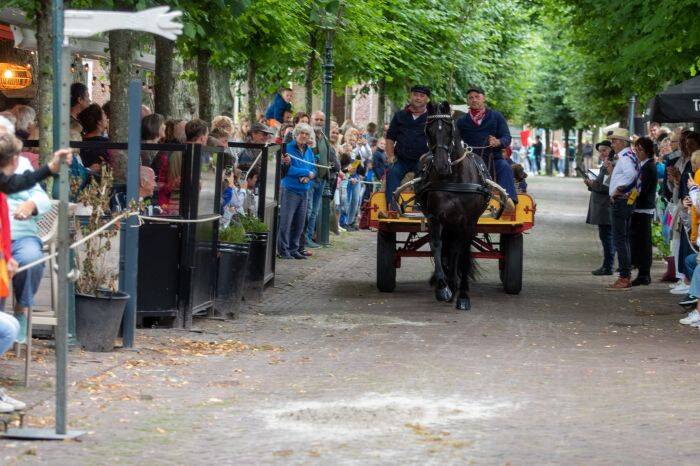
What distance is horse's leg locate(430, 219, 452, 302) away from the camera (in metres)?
15.2

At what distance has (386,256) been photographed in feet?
53.8

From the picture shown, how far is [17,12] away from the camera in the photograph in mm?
16922

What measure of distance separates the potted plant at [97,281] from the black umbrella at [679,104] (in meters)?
7.23

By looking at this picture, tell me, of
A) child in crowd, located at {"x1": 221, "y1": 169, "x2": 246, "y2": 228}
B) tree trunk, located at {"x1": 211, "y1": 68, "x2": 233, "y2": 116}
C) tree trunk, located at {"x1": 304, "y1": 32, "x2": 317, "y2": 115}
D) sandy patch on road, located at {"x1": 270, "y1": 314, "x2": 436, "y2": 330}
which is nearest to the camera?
sandy patch on road, located at {"x1": 270, "y1": 314, "x2": 436, "y2": 330}

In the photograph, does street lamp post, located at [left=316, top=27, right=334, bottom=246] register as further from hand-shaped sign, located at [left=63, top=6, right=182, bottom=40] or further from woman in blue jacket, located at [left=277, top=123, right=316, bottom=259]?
hand-shaped sign, located at [left=63, top=6, right=182, bottom=40]

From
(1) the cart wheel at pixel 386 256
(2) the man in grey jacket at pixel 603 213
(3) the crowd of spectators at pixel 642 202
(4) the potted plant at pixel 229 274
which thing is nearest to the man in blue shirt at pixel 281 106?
(2) the man in grey jacket at pixel 603 213

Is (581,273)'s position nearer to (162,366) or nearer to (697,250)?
(697,250)

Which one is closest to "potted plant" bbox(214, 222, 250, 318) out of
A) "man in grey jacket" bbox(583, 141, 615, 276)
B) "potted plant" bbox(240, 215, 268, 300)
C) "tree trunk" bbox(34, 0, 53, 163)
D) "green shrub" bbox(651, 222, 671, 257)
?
"potted plant" bbox(240, 215, 268, 300)

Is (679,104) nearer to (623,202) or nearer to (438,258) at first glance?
(623,202)

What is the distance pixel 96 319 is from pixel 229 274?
2913mm

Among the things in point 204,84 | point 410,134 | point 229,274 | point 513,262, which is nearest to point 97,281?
point 229,274

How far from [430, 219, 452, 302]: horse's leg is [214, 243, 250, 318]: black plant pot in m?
2.51

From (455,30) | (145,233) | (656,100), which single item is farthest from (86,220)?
(455,30)

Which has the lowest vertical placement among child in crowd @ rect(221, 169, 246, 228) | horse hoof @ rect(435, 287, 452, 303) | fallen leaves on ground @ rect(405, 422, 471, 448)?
fallen leaves on ground @ rect(405, 422, 471, 448)
